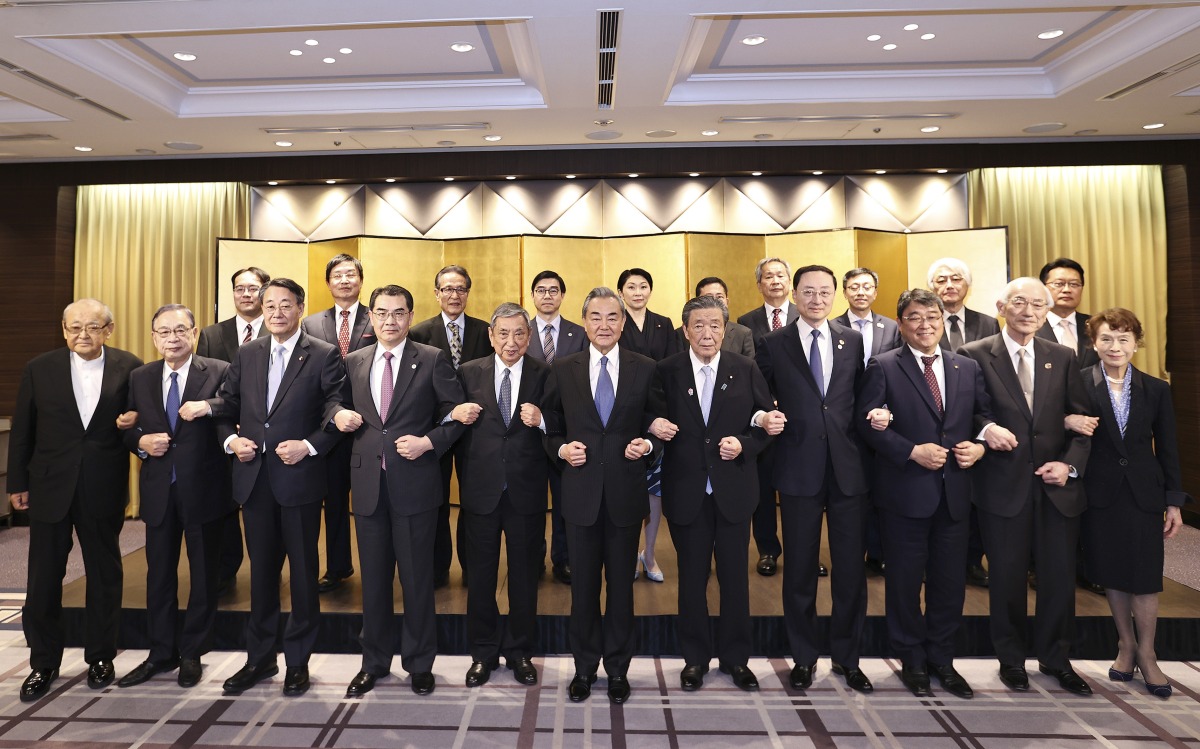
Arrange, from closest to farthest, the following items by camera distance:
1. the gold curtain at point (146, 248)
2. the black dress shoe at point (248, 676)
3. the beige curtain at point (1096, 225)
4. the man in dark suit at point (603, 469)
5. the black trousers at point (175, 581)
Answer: the man in dark suit at point (603, 469), the black dress shoe at point (248, 676), the black trousers at point (175, 581), the beige curtain at point (1096, 225), the gold curtain at point (146, 248)

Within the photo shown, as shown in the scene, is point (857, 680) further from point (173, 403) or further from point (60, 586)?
point (60, 586)

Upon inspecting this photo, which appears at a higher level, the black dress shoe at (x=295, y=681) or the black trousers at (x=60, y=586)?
the black trousers at (x=60, y=586)

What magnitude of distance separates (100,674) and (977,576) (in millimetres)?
4626

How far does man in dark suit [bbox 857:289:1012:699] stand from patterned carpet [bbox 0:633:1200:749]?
9.9 inches

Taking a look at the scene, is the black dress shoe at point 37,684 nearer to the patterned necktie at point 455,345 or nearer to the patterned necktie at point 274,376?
the patterned necktie at point 274,376

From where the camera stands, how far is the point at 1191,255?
6.96 m

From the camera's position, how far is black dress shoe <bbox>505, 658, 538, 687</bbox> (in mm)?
3404

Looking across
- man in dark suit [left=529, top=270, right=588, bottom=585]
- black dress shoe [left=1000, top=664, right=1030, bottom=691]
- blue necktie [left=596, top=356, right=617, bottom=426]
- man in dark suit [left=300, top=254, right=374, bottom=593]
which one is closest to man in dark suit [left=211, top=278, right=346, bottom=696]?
man in dark suit [left=300, top=254, right=374, bottom=593]

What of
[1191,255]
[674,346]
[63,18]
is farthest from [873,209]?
[63,18]

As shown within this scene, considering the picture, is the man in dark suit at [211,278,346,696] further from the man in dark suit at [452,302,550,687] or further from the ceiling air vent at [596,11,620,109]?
the ceiling air vent at [596,11,620,109]

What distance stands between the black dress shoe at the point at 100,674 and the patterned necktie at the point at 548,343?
2.69 metres

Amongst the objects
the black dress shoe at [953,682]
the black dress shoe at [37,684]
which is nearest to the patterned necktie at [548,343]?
the black dress shoe at [953,682]

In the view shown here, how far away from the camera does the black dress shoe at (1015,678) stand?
3.34m

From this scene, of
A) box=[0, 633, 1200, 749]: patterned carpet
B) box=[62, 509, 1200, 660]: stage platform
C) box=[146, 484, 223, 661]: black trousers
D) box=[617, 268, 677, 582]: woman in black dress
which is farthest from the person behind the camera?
box=[617, 268, 677, 582]: woman in black dress
